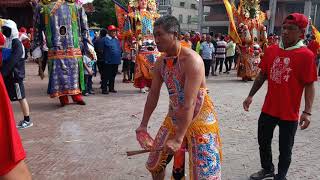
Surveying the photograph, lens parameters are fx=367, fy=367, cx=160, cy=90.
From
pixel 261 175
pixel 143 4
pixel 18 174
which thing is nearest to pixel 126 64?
pixel 143 4

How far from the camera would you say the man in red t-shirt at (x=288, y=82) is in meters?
3.67

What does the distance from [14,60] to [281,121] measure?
3976 mm

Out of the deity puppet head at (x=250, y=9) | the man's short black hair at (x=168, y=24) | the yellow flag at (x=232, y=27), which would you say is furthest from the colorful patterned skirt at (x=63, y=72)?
the deity puppet head at (x=250, y=9)

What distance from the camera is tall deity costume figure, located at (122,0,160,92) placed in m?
9.29

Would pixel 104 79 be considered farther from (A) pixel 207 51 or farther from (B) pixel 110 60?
(A) pixel 207 51

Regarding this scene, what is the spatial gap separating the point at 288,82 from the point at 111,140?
2833mm

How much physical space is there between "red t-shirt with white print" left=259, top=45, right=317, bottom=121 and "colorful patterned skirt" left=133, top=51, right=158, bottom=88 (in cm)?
549

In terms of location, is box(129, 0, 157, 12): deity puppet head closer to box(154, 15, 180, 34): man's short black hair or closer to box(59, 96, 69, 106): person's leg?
box(59, 96, 69, 106): person's leg

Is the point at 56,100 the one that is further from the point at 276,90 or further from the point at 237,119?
the point at 276,90

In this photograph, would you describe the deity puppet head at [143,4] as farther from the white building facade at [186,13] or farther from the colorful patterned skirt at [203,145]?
the white building facade at [186,13]

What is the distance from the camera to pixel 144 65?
923cm

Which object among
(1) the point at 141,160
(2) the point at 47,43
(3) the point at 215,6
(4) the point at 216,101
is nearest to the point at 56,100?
(2) the point at 47,43

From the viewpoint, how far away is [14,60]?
558cm

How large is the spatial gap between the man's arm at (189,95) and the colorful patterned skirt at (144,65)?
6.45m
